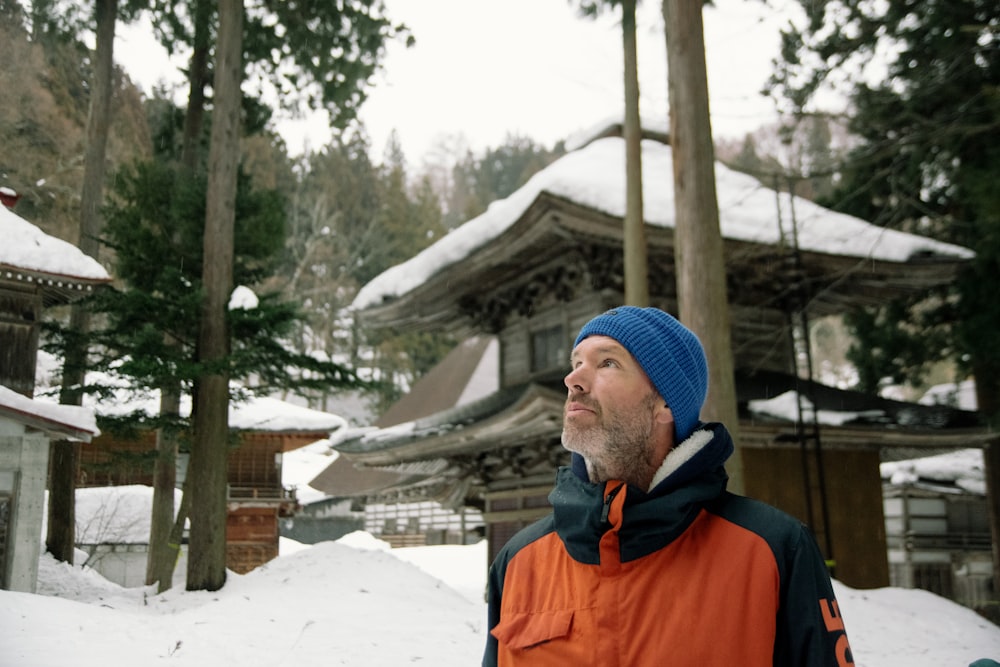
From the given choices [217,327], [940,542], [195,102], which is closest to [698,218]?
[217,327]

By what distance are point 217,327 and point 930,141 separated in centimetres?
937

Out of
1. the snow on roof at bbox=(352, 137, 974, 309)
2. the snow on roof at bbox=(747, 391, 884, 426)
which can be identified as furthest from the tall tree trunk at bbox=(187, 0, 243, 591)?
the snow on roof at bbox=(747, 391, 884, 426)

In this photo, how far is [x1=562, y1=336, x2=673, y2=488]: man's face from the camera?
173cm

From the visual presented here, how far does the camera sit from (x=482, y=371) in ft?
64.6

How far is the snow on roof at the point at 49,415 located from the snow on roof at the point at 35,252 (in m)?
0.97

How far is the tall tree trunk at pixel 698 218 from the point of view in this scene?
21.2 ft

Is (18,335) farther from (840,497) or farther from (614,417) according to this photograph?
(840,497)

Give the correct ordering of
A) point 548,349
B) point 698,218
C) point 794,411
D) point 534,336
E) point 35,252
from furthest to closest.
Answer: point 534,336 → point 548,349 → point 794,411 → point 698,218 → point 35,252

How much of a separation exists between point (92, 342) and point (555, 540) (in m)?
6.81

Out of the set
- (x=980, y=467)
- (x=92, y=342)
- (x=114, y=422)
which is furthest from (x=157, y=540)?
(x=980, y=467)

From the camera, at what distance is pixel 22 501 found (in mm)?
6242

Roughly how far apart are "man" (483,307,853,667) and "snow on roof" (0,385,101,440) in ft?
18.0

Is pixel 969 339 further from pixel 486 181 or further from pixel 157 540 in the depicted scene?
pixel 486 181

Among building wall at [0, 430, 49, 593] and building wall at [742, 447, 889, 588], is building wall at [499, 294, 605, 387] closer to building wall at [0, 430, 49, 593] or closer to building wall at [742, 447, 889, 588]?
building wall at [742, 447, 889, 588]
